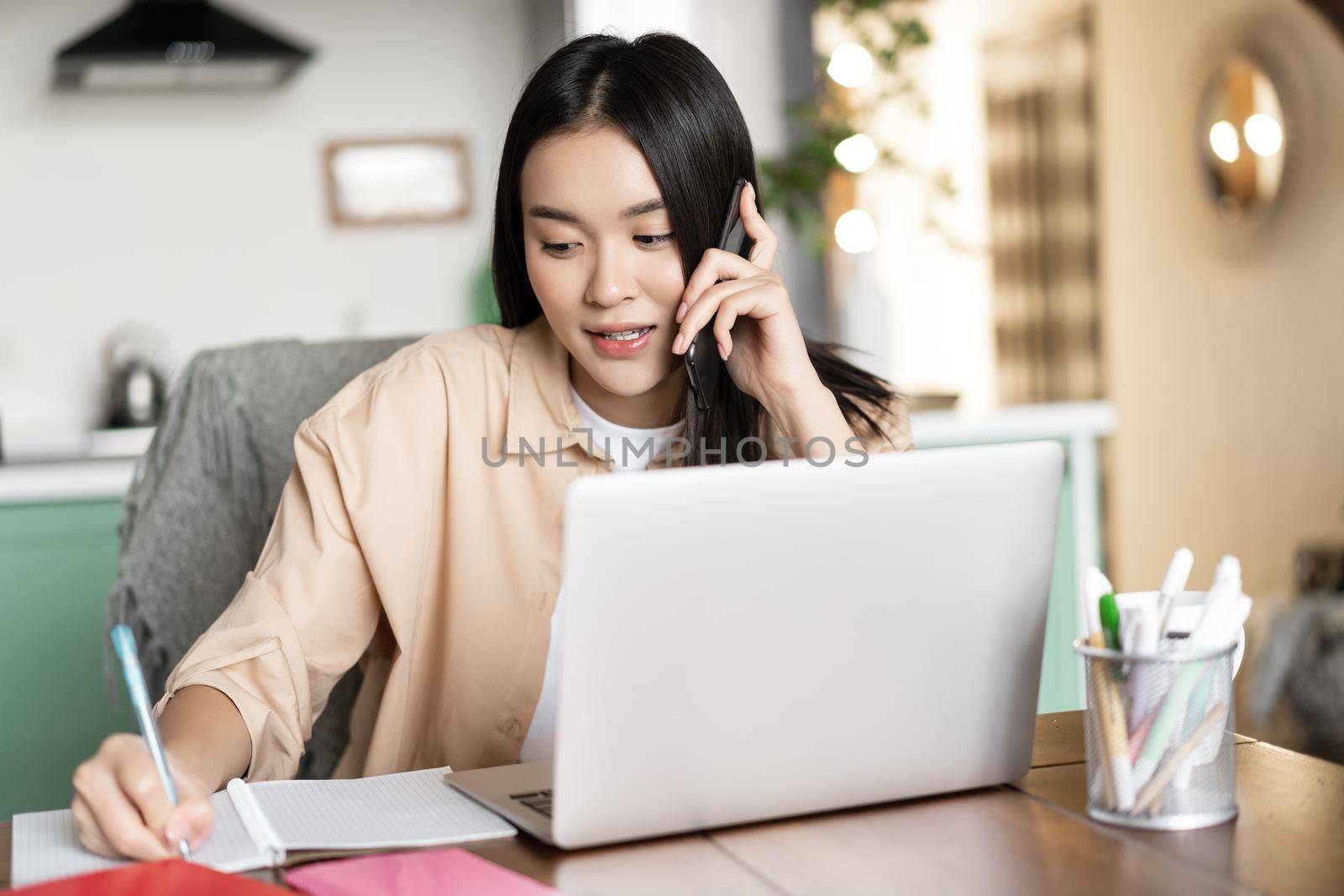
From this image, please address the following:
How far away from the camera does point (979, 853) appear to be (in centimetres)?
80

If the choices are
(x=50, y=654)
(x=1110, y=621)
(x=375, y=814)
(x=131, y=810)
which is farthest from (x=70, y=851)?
(x=50, y=654)

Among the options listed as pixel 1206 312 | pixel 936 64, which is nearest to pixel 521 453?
pixel 1206 312

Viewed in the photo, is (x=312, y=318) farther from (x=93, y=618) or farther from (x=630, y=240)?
(x=630, y=240)

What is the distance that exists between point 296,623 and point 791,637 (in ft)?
1.78

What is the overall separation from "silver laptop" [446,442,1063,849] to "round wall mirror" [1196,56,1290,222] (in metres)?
3.89

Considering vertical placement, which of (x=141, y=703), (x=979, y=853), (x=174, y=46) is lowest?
(x=979, y=853)

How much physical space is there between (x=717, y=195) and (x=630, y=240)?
0.12 m

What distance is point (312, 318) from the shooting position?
4465mm

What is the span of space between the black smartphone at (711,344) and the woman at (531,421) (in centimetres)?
1

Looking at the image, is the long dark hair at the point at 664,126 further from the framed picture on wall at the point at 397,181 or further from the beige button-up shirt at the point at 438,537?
the framed picture on wall at the point at 397,181

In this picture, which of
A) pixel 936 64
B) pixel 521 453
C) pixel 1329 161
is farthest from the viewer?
pixel 936 64

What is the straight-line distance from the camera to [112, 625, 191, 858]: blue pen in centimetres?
79

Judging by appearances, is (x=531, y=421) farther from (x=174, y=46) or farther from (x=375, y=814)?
(x=174, y=46)

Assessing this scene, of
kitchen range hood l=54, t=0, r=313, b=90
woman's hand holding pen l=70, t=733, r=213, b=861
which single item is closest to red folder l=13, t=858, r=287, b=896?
woman's hand holding pen l=70, t=733, r=213, b=861
